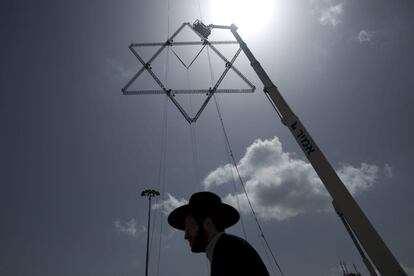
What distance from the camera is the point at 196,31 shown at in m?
19.7

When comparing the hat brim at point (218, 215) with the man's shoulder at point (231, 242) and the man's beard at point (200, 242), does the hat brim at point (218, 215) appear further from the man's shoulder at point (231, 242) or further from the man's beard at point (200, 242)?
the man's shoulder at point (231, 242)

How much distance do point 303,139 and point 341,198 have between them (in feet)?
8.67

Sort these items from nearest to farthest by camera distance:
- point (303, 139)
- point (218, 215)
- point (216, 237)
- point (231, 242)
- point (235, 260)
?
point (235, 260) < point (231, 242) < point (216, 237) < point (218, 215) < point (303, 139)

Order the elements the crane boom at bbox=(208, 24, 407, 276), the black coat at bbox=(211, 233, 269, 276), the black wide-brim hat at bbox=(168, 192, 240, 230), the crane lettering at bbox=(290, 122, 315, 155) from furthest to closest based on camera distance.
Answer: the crane lettering at bbox=(290, 122, 315, 155) → the crane boom at bbox=(208, 24, 407, 276) → the black wide-brim hat at bbox=(168, 192, 240, 230) → the black coat at bbox=(211, 233, 269, 276)

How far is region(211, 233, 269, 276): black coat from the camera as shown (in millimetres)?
2284

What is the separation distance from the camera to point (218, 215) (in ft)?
10.0

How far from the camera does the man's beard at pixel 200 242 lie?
9.34ft

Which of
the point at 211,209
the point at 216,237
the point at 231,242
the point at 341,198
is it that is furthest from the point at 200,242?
the point at 341,198

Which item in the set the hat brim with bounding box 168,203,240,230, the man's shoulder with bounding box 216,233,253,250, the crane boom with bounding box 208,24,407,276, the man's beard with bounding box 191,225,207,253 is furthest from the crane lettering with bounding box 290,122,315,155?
the man's shoulder with bounding box 216,233,253,250

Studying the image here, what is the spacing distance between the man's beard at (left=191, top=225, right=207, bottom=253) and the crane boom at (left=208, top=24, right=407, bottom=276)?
6762 millimetres

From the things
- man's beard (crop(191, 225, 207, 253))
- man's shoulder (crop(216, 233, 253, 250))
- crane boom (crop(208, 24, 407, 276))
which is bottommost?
man's shoulder (crop(216, 233, 253, 250))

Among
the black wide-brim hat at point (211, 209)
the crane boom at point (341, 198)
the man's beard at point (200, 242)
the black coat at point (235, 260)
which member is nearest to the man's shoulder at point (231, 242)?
the black coat at point (235, 260)

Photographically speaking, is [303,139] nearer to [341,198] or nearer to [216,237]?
[341,198]

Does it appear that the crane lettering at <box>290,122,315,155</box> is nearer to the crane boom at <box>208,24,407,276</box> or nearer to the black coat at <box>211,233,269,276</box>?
the crane boom at <box>208,24,407,276</box>
